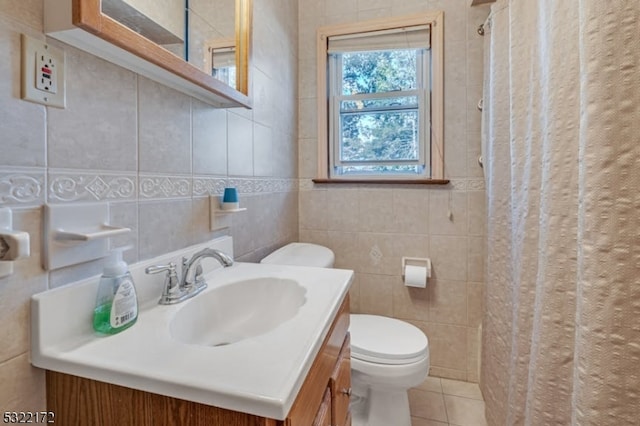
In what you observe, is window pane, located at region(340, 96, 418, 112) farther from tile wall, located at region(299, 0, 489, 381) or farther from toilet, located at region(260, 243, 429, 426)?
toilet, located at region(260, 243, 429, 426)

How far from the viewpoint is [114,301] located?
0.63 metres

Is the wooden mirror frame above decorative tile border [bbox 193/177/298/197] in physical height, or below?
above

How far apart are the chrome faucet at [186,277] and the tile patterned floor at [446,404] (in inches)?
50.4

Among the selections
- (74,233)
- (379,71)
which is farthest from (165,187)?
(379,71)

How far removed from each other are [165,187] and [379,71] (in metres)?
1.51

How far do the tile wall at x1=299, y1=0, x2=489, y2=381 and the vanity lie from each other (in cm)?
110

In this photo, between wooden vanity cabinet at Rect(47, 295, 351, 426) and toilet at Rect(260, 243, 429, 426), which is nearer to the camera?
wooden vanity cabinet at Rect(47, 295, 351, 426)

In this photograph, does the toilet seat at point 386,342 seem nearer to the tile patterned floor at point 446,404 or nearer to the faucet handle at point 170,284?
the tile patterned floor at point 446,404

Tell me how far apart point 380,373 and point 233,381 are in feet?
3.19

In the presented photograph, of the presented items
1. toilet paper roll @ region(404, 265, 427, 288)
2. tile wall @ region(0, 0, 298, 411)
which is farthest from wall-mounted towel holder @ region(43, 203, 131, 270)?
toilet paper roll @ region(404, 265, 427, 288)

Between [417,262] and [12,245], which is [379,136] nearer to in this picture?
[417,262]

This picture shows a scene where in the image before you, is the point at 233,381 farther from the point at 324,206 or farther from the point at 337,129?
the point at 337,129

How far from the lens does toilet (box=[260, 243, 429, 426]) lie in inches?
50.1

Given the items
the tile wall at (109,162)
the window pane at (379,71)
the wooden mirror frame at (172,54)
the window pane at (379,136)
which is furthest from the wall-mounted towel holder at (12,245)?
the window pane at (379,71)
